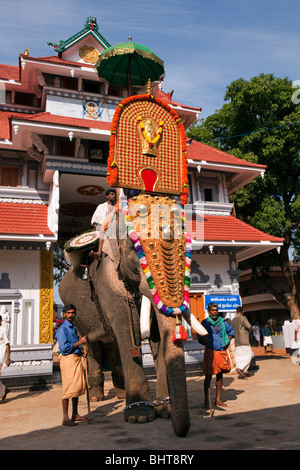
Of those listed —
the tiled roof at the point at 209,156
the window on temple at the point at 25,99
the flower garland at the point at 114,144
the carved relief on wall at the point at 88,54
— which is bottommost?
the flower garland at the point at 114,144

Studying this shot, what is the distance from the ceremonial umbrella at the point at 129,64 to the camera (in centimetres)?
785

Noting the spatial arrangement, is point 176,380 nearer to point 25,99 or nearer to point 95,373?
point 95,373

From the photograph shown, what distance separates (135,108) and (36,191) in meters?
7.03

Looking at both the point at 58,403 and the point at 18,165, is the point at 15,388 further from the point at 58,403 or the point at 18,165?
the point at 18,165

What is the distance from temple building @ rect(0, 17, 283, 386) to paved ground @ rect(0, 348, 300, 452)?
389 cm

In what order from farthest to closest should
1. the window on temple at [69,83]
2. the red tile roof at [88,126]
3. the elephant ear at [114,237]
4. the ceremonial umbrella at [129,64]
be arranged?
the window on temple at [69,83] < the red tile roof at [88,126] < the ceremonial umbrella at [129,64] < the elephant ear at [114,237]

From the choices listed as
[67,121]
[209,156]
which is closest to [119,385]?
[67,121]

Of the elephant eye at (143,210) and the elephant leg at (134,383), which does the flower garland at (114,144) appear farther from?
the elephant leg at (134,383)

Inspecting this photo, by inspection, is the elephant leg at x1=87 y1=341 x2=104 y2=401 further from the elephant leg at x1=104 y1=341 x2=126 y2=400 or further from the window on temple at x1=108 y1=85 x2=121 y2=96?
the window on temple at x1=108 y1=85 x2=121 y2=96

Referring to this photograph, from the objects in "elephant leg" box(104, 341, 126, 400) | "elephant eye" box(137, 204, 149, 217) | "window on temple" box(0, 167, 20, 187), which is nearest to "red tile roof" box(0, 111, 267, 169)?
"window on temple" box(0, 167, 20, 187)

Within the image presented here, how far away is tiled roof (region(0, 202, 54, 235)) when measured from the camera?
10648 millimetres

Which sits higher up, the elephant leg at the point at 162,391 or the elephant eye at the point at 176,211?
the elephant eye at the point at 176,211

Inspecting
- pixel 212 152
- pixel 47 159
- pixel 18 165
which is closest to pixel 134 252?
pixel 47 159

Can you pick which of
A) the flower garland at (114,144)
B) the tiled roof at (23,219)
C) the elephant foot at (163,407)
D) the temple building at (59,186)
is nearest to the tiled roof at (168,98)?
the temple building at (59,186)
